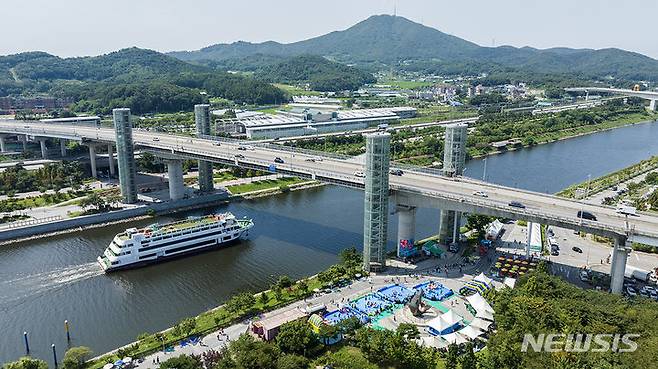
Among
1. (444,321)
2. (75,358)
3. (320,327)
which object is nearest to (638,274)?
(444,321)

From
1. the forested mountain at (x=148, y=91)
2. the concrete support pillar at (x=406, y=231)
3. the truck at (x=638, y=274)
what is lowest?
the truck at (x=638, y=274)

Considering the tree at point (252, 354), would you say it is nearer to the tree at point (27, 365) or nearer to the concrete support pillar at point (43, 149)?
the tree at point (27, 365)

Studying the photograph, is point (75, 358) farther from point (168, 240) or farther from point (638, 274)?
point (638, 274)

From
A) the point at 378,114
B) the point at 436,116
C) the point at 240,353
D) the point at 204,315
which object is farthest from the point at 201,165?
the point at 436,116

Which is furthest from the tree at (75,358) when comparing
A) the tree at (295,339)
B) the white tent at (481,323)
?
the white tent at (481,323)

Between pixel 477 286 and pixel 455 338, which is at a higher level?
pixel 477 286

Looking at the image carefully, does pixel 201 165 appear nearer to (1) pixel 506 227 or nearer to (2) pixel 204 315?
(2) pixel 204 315
